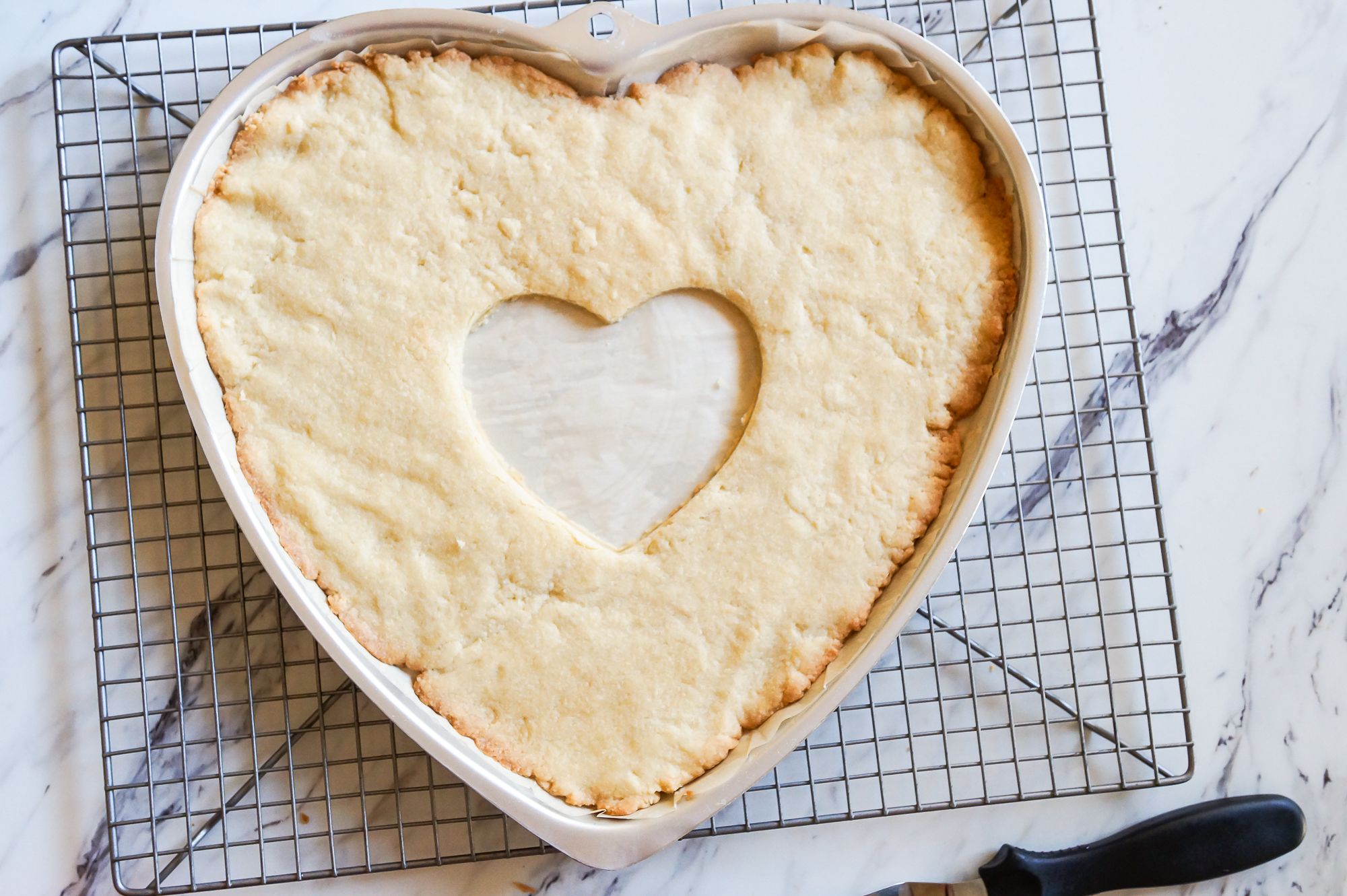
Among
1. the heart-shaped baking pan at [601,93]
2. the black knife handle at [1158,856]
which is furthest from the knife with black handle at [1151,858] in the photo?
the heart-shaped baking pan at [601,93]

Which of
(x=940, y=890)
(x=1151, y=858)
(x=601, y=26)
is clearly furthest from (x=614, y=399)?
(x=1151, y=858)

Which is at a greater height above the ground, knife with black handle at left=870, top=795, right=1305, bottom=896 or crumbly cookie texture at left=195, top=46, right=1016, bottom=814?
crumbly cookie texture at left=195, top=46, right=1016, bottom=814

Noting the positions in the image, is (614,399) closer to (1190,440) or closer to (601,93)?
(601,93)

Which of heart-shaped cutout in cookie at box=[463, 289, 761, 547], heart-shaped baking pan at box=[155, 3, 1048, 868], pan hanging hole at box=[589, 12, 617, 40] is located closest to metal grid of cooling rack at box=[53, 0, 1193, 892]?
pan hanging hole at box=[589, 12, 617, 40]

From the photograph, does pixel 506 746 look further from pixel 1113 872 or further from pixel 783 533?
pixel 1113 872

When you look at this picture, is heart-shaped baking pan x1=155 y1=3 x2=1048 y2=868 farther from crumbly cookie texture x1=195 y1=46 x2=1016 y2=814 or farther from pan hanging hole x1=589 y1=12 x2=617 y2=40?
pan hanging hole x1=589 y1=12 x2=617 y2=40

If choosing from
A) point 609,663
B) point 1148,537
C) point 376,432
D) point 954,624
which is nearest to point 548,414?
point 376,432

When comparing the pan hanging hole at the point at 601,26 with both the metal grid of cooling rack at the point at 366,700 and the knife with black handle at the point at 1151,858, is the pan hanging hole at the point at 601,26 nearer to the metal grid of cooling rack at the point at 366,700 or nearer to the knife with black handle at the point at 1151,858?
the metal grid of cooling rack at the point at 366,700

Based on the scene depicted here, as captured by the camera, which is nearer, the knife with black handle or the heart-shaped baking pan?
the heart-shaped baking pan
